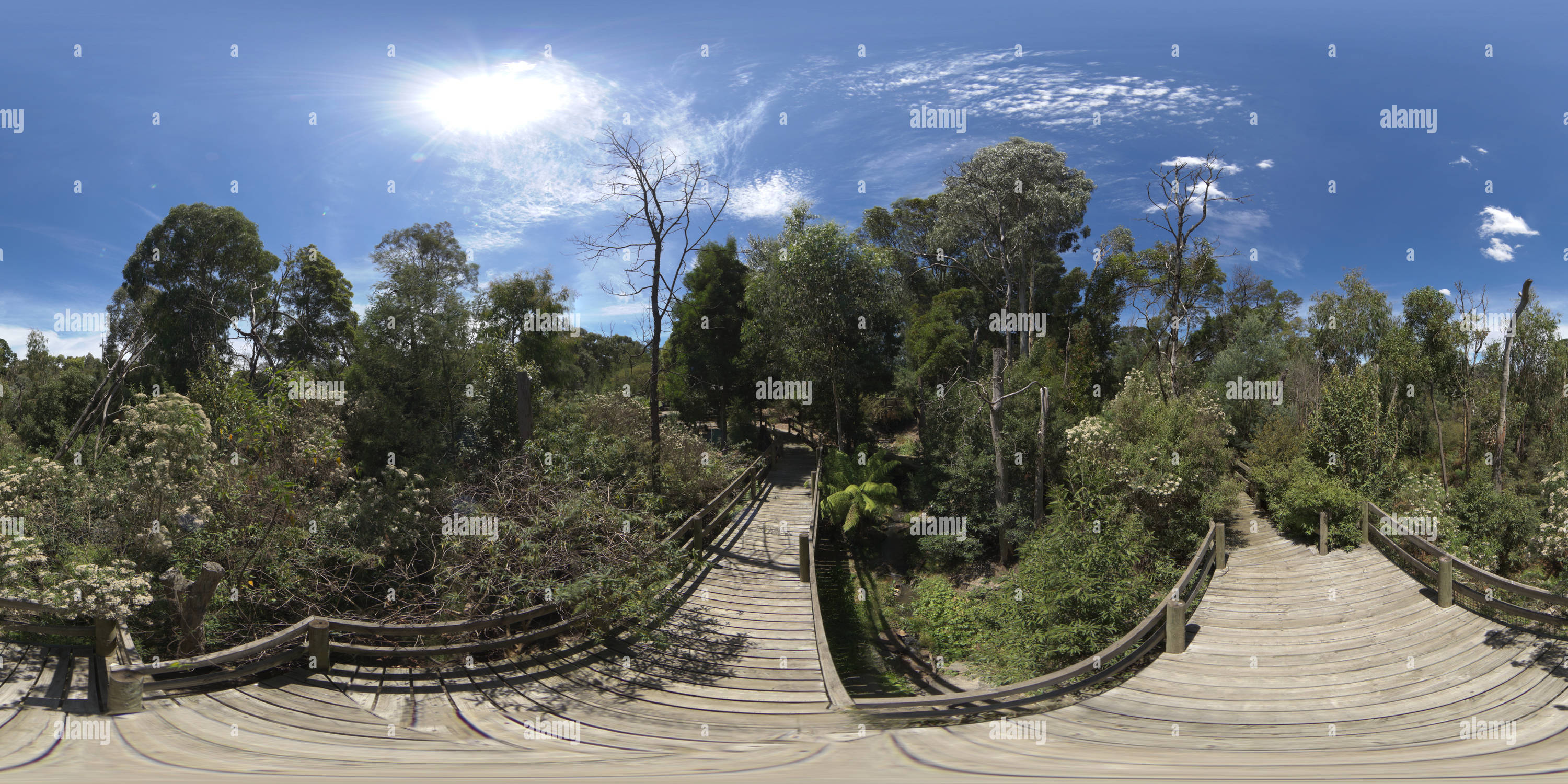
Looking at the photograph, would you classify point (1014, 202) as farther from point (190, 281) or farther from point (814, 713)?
point (190, 281)

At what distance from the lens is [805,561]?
1094 cm

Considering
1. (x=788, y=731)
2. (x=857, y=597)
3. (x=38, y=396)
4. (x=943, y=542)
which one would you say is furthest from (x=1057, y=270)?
(x=38, y=396)

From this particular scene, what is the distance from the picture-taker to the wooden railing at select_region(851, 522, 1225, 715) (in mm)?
6172

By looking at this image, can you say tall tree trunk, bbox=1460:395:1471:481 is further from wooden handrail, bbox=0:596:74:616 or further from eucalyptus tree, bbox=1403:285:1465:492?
wooden handrail, bbox=0:596:74:616

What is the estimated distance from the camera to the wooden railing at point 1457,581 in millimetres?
8055

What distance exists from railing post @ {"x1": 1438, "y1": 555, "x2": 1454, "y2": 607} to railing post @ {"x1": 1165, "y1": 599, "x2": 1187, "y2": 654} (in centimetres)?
426

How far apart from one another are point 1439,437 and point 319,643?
25.2 meters

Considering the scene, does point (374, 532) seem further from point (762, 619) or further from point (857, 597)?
point (857, 597)

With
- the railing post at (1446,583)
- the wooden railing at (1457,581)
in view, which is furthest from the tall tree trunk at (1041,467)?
the railing post at (1446,583)

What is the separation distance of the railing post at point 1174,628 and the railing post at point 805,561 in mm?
5236

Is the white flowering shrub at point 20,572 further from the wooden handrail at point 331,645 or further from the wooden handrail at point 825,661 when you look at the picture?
the wooden handrail at point 825,661

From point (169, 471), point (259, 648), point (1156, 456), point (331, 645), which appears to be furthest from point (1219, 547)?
point (169, 471)

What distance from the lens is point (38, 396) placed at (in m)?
23.7

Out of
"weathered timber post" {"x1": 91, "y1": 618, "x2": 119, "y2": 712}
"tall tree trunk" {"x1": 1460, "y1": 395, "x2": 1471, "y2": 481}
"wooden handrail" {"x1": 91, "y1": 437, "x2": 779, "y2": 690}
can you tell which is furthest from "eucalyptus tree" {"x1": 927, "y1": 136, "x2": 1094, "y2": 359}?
"weathered timber post" {"x1": 91, "y1": 618, "x2": 119, "y2": 712}
